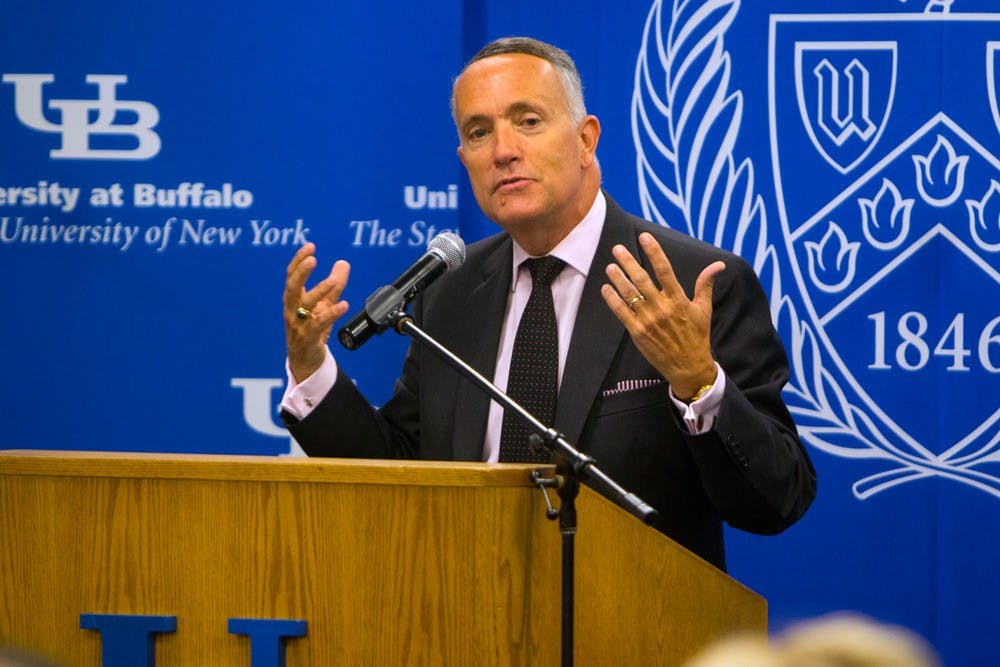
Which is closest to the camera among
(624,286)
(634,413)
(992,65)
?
→ (624,286)

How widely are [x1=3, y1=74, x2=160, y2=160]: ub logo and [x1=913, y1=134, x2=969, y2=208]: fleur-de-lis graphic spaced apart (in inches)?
86.7

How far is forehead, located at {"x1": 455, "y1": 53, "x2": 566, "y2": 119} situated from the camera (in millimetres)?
2881

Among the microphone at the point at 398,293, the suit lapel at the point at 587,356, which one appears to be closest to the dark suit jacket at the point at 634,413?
the suit lapel at the point at 587,356

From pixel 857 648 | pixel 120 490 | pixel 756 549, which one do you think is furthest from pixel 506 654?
pixel 756 549

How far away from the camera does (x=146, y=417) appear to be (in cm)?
409

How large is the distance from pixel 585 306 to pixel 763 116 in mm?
1443

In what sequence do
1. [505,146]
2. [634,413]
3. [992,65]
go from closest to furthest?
[634,413], [505,146], [992,65]

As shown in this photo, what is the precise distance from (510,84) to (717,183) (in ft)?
4.22

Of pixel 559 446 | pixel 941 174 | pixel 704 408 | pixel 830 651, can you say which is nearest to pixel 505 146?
pixel 704 408

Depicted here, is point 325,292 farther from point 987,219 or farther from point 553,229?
point 987,219

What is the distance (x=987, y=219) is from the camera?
387 centimetres

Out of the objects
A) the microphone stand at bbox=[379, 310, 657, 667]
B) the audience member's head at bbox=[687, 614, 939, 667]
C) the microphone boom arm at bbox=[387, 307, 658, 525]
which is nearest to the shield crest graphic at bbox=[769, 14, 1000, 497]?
the microphone boom arm at bbox=[387, 307, 658, 525]

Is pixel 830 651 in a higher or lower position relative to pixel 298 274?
lower

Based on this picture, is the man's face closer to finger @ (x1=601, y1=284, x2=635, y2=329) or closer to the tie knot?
the tie knot
